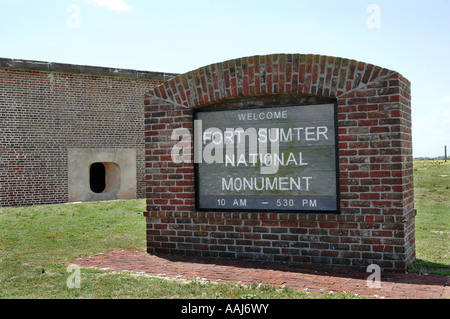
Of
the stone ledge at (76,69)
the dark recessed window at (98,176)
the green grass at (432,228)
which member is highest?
the stone ledge at (76,69)

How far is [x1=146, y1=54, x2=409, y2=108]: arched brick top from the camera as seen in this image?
235 inches

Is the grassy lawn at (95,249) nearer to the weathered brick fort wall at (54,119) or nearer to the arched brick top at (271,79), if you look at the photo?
the weathered brick fort wall at (54,119)

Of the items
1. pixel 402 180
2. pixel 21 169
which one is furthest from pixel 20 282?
pixel 21 169

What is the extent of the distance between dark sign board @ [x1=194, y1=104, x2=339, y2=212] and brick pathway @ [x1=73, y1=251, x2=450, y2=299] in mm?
856

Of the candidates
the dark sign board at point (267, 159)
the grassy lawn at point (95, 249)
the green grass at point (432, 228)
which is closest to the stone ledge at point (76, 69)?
the grassy lawn at point (95, 249)

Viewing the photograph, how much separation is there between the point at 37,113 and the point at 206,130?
38.4ft

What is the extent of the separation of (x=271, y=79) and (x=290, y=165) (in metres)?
1.22

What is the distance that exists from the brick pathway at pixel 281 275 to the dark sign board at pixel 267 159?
0.86 m

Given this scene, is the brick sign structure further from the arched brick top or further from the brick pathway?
the brick pathway

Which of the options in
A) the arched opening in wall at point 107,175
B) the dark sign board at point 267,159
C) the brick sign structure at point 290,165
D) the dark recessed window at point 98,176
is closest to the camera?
the brick sign structure at point 290,165

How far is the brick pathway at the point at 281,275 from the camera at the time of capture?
4887 mm

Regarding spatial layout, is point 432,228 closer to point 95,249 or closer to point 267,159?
point 267,159

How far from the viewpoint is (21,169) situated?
16.2 m

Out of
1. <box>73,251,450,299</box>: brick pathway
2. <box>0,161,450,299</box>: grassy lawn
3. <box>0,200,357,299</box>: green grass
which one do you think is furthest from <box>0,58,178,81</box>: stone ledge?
<box>73,251,450,299</box>: brick pathway
